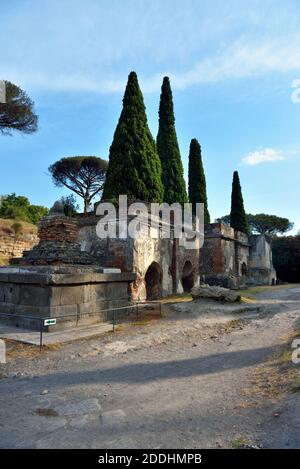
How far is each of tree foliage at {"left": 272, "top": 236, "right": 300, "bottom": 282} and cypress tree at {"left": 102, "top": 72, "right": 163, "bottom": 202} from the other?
2145 centimetres

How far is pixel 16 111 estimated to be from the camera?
22.1m

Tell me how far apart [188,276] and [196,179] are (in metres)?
12.6

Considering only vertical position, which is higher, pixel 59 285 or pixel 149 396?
pixel 59 285

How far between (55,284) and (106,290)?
1882 millimetres

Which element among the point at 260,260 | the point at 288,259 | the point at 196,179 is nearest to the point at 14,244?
the point at 196,179

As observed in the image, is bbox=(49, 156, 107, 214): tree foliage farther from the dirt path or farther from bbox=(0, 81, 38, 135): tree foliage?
the dirt path

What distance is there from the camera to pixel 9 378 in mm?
4578

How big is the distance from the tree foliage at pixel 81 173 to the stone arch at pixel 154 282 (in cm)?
2330

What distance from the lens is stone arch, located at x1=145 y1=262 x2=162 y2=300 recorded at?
12992mm

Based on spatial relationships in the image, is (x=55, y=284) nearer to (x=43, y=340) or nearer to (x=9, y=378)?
(x=43, y=340)

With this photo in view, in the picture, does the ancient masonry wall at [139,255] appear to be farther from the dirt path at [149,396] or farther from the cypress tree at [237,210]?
the cypress tree at [237,210]

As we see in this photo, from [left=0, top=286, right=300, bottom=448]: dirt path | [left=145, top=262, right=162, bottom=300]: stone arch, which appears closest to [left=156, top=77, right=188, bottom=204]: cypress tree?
[left=145, top=262, right=162, bottom=300]: stone arch

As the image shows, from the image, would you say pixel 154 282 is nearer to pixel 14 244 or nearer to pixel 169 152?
pixel 169 152
